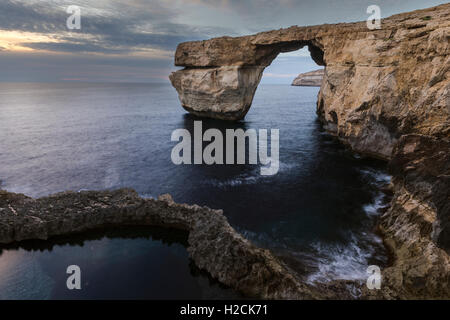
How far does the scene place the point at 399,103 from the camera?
71.2ft

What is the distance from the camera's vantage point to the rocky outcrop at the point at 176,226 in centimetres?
1062

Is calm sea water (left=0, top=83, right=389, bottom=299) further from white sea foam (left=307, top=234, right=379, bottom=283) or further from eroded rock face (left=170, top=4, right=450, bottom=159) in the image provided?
eroded rock face (left=170, top=4, right=450, bottom=159)

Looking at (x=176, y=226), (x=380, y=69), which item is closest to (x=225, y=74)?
(x=380, y=69)

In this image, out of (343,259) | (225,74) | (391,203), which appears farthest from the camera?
Answer: (225,74)

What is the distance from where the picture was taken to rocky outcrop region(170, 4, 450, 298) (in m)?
11.1

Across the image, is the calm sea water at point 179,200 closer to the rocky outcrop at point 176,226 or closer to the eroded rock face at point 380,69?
the rocky outcrop at point 176,226

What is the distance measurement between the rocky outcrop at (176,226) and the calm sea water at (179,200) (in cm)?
72

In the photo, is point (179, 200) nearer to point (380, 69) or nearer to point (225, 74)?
point (380, 69)

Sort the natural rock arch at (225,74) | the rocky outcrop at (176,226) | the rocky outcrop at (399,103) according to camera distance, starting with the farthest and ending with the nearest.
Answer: the natural rock arch at (225,74)
the rocky outcrop at (399,103)
the rocky outcrop at (176,226)

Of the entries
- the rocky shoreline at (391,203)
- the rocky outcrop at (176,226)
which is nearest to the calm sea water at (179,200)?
the rocky outcrop at (176,226)

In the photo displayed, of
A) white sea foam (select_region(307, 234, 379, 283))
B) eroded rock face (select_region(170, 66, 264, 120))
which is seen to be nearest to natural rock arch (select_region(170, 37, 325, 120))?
eroded rock face (select_region(170, 66, 264, 120))

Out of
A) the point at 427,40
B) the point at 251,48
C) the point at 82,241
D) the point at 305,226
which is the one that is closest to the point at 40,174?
the point at 82,241

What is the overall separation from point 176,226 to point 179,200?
14.2 feet

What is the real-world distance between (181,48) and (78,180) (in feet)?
106
